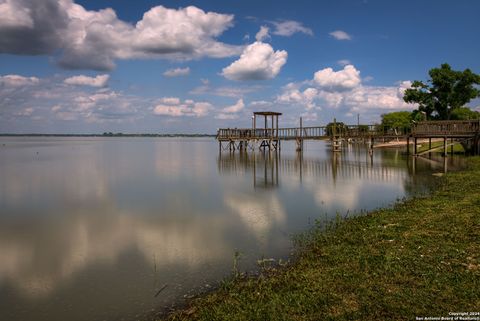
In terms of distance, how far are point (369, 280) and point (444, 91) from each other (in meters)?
64.2

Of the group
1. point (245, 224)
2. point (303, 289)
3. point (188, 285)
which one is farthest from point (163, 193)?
point (303, 289)

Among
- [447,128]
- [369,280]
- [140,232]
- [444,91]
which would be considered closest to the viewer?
[369,280]

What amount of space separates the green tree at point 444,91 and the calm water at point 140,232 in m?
41.4

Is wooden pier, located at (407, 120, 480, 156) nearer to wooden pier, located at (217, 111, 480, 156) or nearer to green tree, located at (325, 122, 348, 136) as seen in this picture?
wooden pier, located at (217, 111, 480, 156)

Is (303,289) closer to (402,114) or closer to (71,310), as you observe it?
(71,310)

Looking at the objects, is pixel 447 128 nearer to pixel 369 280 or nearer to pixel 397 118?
pixel 369 280


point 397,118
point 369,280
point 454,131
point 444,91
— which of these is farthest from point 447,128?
point 397,118

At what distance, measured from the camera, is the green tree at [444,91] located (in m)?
58.9

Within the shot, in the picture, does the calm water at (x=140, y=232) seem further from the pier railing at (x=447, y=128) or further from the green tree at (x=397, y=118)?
the green tree at (x=397, y=118)

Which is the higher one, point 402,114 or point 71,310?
point 402,114

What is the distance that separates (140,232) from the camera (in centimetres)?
1339

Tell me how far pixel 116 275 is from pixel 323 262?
214 inches

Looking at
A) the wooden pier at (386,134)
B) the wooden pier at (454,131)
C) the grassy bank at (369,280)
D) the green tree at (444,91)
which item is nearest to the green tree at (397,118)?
the wooden pier at (386,134)

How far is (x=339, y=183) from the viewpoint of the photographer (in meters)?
25.2
